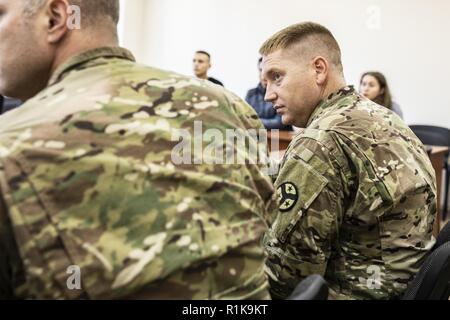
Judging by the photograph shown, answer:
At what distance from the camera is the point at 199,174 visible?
0.76 meters

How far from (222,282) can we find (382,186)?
0.59m

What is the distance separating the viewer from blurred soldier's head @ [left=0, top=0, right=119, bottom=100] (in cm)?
84

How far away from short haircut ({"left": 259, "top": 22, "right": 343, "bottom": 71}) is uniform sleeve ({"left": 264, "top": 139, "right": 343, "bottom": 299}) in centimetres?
43

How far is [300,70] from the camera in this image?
4.91 feet

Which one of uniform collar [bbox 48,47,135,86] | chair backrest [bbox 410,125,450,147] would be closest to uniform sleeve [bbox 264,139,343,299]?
uniform collar [bbox 48,47,135,86]

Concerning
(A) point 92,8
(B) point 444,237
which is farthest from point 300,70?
(A) point 92,8

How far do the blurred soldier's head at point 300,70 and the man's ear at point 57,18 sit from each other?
2.58 ft

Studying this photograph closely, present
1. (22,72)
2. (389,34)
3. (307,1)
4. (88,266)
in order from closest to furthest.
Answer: (88,266) → (22,72) → (389,34) → (307,1)

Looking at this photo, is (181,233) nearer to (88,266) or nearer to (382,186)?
(88,266)

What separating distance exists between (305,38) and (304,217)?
62 cm

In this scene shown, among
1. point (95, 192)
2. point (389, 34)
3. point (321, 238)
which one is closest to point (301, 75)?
point (321, 238)

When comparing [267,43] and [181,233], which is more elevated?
[267,43]

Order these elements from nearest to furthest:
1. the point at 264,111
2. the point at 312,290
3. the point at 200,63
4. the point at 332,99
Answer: the point at 312,290 < the point at 332,99 < the point at 264,111 < the point at 200,63

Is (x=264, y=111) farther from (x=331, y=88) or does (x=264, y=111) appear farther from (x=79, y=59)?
(x=79, y=59)
